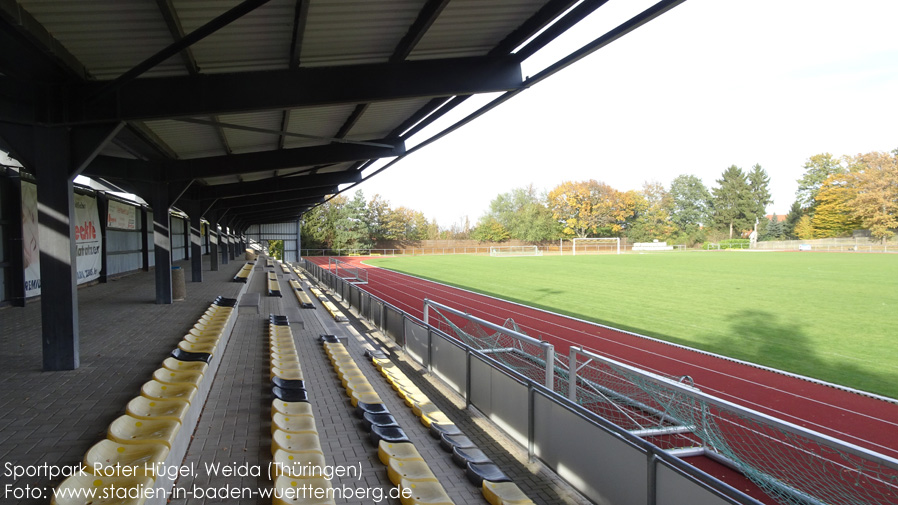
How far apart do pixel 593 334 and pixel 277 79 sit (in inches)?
469

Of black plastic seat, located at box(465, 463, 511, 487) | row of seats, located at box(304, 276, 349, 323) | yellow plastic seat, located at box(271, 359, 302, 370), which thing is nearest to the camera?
black plastic seat, located at box(465, 463, 511, 487)

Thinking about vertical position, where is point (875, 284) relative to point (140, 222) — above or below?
below

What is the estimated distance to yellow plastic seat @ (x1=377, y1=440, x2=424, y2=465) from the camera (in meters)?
4.90

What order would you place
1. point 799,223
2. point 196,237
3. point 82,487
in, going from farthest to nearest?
point 799,223 → point 196,237 → point 82,487

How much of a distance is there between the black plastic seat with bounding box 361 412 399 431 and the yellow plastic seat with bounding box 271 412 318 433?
72 centimetres

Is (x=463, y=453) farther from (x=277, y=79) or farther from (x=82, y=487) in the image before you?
(x=277, y=79)

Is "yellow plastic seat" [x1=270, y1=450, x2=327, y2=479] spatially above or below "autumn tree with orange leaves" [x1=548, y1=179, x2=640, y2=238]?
below

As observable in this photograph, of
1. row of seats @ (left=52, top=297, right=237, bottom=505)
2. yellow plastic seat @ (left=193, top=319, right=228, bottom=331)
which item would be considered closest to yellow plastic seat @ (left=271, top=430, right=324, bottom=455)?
row of seats @ (left=52, top=297, right=237, bottom=505)

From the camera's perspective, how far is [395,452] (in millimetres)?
5043

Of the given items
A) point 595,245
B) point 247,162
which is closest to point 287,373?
point 247,162

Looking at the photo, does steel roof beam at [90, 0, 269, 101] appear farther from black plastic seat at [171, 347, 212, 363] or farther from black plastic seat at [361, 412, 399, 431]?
black plastic seat at [361, 412, 399, 431]

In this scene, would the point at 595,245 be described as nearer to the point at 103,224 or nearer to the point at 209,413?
the point at 103,224

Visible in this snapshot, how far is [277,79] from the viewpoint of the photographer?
6785 mm

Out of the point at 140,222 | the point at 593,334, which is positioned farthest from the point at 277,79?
the point at 140,222
